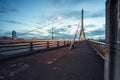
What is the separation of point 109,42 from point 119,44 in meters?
0.60

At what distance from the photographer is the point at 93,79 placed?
5.24 meters

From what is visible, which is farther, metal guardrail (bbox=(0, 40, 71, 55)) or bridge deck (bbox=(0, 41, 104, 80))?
metal guardrail (bbox=(0, 40, 71, 55))

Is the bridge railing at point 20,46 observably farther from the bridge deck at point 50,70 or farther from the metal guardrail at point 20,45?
the bridge deck at point 50,70

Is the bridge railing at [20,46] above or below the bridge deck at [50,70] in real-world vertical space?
above

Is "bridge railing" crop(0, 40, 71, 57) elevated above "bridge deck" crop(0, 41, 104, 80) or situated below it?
above

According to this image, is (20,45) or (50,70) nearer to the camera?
(50,70)

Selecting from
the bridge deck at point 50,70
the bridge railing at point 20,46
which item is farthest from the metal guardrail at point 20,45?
the bridge deck at point 50,70

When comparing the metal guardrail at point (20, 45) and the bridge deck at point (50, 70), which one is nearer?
the bridge deck at point (50, 70)

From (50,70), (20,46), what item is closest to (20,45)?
(20,46)

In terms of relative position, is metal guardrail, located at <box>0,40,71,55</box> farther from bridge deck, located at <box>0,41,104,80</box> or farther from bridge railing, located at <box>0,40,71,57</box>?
bridge deck, located at <box>0,41,104,80</box>

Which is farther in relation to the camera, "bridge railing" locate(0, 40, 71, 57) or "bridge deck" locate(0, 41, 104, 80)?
"bridge railing" locate(0, 40, 71, 57)

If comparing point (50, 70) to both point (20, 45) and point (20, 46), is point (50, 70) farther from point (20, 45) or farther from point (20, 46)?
point (20, 46)

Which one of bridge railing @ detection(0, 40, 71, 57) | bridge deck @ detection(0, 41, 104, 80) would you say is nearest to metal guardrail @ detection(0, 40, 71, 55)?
bridge railing @ detection(0, 40, 71, 57)

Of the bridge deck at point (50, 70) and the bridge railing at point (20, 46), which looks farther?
the bridge railing at point (20, 46)
